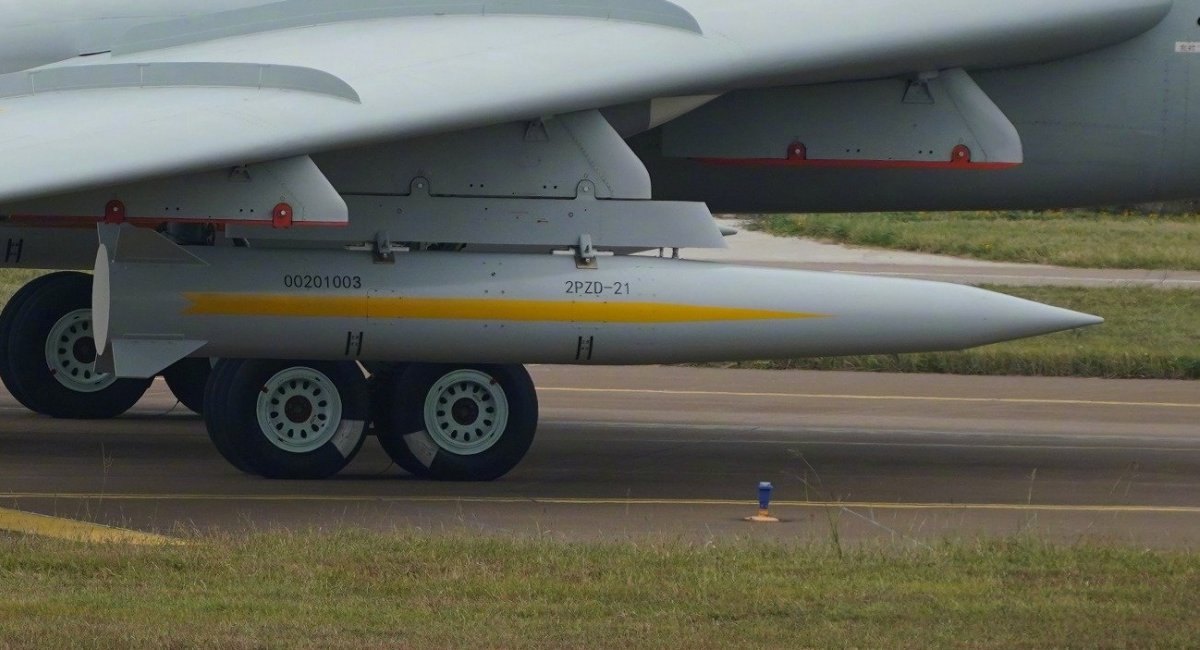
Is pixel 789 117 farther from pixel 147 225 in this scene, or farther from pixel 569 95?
pixel 147 225

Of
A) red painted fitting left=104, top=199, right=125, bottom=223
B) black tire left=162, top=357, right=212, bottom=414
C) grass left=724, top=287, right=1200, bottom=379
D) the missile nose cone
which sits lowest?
black tire left=162, top=357, right=212, bottom=414

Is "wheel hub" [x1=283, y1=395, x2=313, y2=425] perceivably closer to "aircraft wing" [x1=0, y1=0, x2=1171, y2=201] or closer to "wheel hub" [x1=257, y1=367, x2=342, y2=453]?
"wheel hub" [x1=257, y1=367, x2=342, y2=453]

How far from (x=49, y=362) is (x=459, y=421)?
4.76m

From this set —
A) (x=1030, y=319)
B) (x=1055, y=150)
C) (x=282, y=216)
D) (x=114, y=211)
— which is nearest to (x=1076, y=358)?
(x=1055, y=150)

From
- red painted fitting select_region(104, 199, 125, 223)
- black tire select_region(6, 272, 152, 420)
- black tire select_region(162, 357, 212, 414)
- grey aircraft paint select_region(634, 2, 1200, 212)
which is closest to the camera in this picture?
red painted fitting select_region(104, 199, 125, 223)

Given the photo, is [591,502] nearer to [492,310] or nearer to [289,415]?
[492,310]

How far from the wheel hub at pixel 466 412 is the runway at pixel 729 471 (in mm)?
304

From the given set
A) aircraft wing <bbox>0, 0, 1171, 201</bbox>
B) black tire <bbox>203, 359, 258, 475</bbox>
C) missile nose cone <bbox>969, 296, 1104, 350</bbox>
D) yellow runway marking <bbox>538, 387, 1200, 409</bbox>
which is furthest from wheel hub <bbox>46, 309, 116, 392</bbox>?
missile nose cone <bbox>969, 296, 1104, 350</bbox>

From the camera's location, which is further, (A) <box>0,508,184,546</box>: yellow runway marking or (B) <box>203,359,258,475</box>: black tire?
(B) <box>203,359,258,475</box>: black tire

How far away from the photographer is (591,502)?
11.8 metres

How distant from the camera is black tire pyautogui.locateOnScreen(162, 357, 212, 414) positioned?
15945 mm

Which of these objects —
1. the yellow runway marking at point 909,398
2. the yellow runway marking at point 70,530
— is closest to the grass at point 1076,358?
the yellow runway marking at point 909,398

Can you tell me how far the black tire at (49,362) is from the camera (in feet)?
50.9

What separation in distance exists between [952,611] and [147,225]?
6171mm
